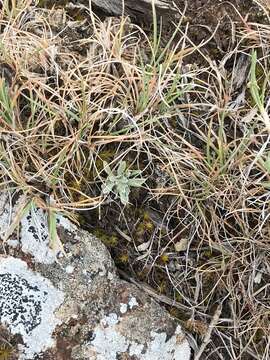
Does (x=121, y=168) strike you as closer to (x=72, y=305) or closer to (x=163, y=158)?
(x=163, y=158)

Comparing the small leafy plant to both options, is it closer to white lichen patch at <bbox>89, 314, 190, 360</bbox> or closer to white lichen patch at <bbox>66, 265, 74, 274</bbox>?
white lichen patch at <bbox>66, 265, 74, 274</bbox>

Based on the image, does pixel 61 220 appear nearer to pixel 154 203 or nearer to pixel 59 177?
pixel 59 177

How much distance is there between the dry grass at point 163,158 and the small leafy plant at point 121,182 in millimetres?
51

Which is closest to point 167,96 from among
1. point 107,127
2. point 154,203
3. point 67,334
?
point 107,127

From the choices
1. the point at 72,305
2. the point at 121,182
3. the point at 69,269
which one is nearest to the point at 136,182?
the point at 121,182

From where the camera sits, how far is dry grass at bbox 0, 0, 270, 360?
2531mm

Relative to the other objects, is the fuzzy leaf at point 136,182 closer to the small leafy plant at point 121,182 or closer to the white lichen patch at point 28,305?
the small leafy plant at point 121,182

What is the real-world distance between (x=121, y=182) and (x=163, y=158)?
0.68 feet

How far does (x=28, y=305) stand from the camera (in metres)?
2.38

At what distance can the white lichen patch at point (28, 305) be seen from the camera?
2357 mm

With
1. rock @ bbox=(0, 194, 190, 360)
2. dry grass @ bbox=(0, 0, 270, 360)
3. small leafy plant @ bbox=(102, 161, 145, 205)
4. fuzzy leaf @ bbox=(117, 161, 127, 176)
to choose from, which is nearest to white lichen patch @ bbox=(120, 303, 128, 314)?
rock @ bbox=(0, 194, 190, 360)

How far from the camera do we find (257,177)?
260 centimetres

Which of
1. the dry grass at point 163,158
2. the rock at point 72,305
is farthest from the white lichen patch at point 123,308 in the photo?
the dry grass at point 163,158

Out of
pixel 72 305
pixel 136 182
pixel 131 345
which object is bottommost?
pixel 131 345
